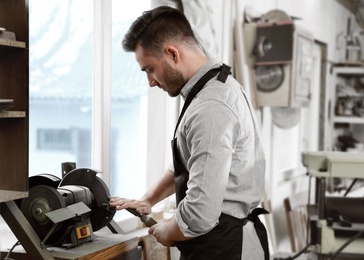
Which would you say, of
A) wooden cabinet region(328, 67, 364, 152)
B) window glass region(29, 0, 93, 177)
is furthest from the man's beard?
wooden cabinet region(328, 67, 364, 152)

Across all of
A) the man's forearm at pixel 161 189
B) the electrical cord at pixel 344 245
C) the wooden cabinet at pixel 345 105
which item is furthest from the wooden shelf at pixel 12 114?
the wooden cabinet at pixel 345 105

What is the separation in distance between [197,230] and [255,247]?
352 mm

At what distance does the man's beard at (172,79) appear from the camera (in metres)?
1.84

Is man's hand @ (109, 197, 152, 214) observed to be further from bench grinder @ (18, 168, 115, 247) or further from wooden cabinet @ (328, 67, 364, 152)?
wooden cabinet @ (328, 67, 364, 152)

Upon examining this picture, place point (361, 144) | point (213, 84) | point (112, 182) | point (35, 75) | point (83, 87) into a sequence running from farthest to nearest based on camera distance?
1. point (361, 144)
2. point (112, 182)
3. point (83, 87)
4. point (35, 75)
5. point (213, 84)

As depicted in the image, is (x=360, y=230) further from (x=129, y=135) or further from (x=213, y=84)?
(x=213, y=84)

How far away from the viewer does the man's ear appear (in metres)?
1.81

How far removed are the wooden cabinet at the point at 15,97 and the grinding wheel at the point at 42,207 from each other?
0.07 m

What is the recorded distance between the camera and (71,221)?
5.87ft

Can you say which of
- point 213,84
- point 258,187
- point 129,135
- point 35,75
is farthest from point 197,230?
point 129,135

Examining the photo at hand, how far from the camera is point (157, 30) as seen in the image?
181 cm

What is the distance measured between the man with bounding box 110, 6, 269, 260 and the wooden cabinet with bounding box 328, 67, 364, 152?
443cm

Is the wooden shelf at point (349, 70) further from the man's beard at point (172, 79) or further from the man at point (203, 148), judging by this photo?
the man's beard at point (172, 79)

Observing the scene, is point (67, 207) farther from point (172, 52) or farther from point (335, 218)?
point (335, 218)
